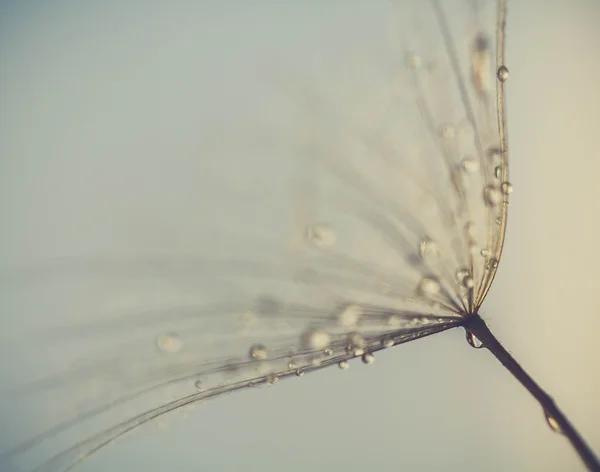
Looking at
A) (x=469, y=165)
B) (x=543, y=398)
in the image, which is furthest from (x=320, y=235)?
(x=543, y=398)

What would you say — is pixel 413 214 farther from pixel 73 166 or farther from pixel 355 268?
pixel 73 166

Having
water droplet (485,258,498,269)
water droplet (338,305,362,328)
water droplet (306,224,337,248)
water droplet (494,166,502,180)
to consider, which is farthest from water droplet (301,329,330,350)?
water droplet (494,166,502,180)


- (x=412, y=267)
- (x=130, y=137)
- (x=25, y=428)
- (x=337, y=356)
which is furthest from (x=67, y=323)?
(x=412, y=267)

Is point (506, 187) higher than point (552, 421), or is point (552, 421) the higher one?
point (506, 187)

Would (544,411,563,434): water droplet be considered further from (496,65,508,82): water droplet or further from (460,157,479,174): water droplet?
(496,65,508,82): water droplet

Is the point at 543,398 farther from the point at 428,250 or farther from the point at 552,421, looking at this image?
the point at 428,250

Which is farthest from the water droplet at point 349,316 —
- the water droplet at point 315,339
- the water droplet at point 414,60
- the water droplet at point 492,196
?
the water droplet at point 414,60
